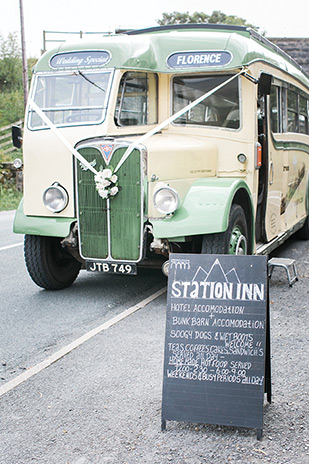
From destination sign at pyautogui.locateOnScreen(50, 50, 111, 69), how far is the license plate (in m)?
2.13

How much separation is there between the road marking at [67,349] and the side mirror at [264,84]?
106 inches

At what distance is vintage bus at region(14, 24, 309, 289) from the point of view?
603cm

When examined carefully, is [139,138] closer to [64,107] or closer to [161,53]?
[64,107]

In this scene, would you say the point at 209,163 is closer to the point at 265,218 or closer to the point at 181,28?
the point at 265,218

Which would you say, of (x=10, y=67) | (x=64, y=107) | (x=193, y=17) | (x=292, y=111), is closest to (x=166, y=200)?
(x=64, y=107)

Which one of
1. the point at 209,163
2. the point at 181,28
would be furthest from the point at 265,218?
the point at 181,28

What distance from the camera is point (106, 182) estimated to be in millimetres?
5996

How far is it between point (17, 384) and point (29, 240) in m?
2.64

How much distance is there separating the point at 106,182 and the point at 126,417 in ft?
9.23

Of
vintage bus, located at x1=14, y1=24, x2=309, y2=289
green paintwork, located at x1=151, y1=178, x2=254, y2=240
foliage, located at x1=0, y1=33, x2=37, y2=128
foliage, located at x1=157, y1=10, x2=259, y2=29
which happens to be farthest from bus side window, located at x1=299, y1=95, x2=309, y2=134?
foliage, located at x1=157, y1=10, x2=259, y2=29

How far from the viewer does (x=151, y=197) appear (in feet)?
19.8

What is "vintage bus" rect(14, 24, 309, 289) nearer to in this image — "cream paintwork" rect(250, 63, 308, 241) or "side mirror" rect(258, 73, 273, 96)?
"side mirror" rect(258, 73, 273, 96)

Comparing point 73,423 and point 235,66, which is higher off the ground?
point 235,66

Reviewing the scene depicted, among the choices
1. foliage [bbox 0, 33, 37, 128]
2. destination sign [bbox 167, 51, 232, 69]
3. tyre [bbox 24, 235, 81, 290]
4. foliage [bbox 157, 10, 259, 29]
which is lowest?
tyre [bbox 24, 235, 81, 290]
